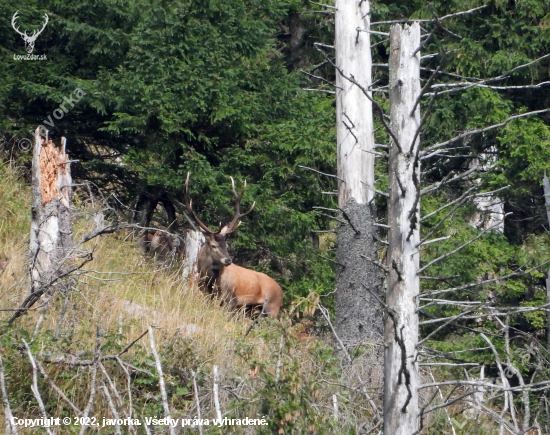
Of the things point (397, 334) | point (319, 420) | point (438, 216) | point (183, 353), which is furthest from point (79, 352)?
point (438, 216)

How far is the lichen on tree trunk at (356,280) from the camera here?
8.25 meters

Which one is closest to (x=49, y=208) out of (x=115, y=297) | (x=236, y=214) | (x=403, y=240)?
(x=115, y=297)

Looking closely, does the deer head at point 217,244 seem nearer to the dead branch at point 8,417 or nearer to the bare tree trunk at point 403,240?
the dead branch at point 8,417

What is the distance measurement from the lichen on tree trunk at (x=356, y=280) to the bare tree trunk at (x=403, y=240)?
3664 millimetres

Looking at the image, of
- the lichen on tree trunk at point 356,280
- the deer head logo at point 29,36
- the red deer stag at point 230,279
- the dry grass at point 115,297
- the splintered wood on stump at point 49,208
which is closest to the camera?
the dry grass at point 115,297

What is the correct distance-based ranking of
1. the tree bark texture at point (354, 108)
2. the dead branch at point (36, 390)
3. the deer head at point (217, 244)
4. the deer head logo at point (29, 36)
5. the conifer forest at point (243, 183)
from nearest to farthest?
1. the dead branch at point (36, 390)
2. the conifer forest at point (243, 183)
3. the tree bark texture at point (354, 108)
4. the deer head at point (217, 244)
5. the deer head logo at point (29, 36)

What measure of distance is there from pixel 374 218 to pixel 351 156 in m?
0.88

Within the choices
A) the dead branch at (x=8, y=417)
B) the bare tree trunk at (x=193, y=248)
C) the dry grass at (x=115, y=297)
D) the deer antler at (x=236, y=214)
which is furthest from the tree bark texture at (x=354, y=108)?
the dead branch at (x=8, y=417)

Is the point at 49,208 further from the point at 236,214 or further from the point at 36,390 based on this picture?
the point at 36,390

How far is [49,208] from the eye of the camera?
7980 millimetres

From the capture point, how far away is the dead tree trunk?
8.28 metres

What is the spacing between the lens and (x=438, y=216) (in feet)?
36.1

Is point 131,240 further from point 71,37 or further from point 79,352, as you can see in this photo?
point 79,352

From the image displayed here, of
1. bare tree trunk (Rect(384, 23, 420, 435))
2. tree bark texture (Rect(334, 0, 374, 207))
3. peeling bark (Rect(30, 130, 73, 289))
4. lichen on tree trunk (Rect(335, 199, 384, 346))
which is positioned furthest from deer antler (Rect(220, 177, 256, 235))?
bare tree trunk (Rect(384, 23, 420, 435))
